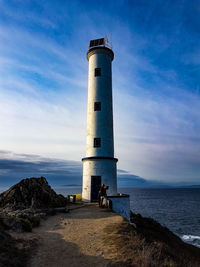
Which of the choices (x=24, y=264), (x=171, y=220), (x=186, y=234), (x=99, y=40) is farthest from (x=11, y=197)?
(x=171, y=220)

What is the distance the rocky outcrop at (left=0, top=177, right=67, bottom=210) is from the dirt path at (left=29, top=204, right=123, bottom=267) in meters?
3.37

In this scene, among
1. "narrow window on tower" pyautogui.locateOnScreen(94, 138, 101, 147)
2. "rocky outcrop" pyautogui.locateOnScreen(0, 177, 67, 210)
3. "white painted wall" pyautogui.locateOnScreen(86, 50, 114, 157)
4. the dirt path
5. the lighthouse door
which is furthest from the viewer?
"white painted wall" pyautogui.locateOnScreen(86, 50, 114, 157)

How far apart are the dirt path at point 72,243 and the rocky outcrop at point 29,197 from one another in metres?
3.37

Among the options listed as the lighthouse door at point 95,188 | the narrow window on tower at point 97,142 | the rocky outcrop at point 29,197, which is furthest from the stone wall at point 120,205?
the narrow window on tower at point 97,142

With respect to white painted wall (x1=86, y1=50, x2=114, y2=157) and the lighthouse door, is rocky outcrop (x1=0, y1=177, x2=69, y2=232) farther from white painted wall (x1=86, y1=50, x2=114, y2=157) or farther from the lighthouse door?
white painted wall (x1=86, y1=50, x2=114, y2=157)

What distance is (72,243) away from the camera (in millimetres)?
8180

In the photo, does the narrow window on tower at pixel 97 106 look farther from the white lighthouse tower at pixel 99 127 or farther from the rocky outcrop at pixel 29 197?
the rocky outcrop at pixel 29 197

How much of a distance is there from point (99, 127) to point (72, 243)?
13693 millimetres

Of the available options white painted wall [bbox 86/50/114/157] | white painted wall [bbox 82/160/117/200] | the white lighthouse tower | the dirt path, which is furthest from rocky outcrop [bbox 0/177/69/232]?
white painted wall [bbox 86/50/114/157]

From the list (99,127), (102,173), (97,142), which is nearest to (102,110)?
(99,127)

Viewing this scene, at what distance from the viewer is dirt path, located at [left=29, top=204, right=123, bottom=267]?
21.7ft

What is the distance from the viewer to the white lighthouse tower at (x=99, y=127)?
63.1 ft

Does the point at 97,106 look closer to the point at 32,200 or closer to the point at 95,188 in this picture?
the point at 95,188

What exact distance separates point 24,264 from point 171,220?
42.5 m
